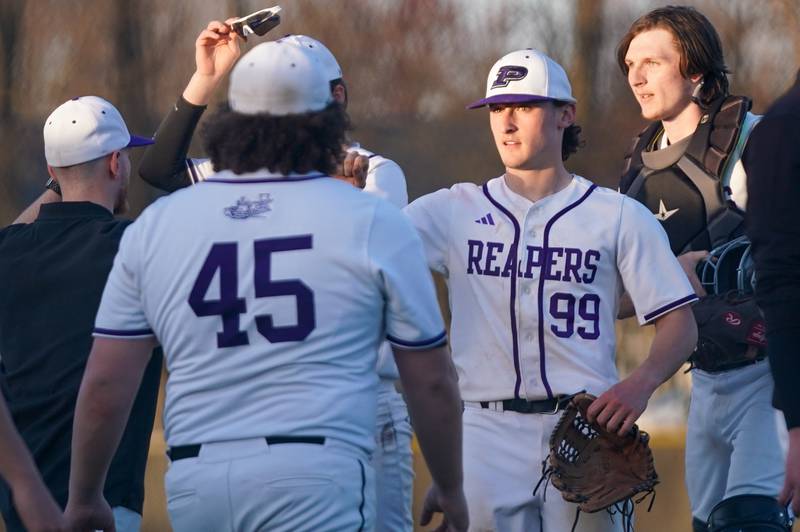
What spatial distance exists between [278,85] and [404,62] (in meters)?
6.90

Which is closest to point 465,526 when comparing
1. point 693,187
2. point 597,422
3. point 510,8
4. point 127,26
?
point 597,422

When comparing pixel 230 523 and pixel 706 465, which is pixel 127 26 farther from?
pixel 230 523

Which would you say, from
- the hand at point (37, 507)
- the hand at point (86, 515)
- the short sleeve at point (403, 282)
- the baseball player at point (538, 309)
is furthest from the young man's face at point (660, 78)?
the hand at point (37, 507)

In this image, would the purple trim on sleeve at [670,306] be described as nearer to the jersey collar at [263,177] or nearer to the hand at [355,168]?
the hand at [355,168]

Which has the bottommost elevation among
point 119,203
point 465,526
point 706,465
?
point 706,465

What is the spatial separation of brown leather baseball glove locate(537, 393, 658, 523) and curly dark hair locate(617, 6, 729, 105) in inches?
70.6

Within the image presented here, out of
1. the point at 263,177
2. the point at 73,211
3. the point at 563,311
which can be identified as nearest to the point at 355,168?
the point at 563,311

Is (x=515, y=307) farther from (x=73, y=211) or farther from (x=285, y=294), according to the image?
(x=285, y=294)

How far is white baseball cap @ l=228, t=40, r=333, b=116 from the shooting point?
428 cm

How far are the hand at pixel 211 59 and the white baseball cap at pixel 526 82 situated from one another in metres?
1.12

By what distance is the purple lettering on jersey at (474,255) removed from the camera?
19.0 ft

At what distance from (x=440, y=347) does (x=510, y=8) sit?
684cm

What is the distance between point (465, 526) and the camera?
15.1ft

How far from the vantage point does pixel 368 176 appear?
6.04m
